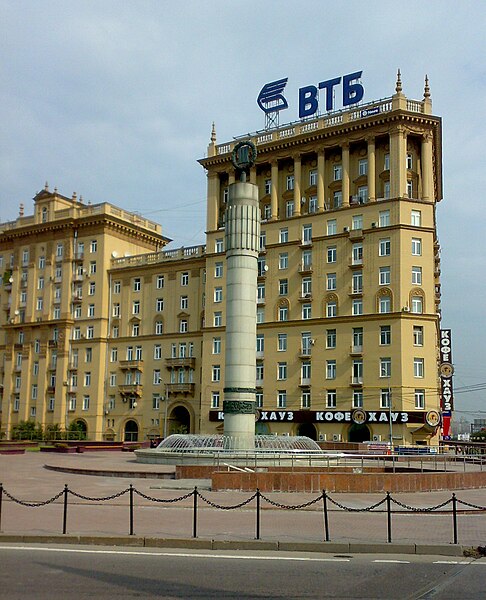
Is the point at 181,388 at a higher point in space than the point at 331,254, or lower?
lower

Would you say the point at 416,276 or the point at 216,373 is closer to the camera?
the point at 416,276

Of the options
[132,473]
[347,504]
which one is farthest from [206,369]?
[347,504]

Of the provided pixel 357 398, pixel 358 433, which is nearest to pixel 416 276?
pixel 357 398

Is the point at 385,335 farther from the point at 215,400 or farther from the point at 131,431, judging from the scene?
the point at 131,431

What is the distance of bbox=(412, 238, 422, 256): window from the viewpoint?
63.5m

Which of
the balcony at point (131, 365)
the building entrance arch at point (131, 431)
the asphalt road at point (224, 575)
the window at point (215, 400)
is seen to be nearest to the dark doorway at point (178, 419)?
the building entrance arch at point (131, 431)

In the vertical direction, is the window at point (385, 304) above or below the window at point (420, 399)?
above

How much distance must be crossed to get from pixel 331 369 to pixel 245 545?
5058cm

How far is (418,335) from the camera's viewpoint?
6241 cm

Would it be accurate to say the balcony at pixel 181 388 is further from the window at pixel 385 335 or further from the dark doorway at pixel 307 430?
the window at pixel 385 335

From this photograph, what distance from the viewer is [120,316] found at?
276ft

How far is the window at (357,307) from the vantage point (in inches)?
2564

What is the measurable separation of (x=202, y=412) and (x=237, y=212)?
36632mm

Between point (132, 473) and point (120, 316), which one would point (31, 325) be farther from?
point (132, 473)
